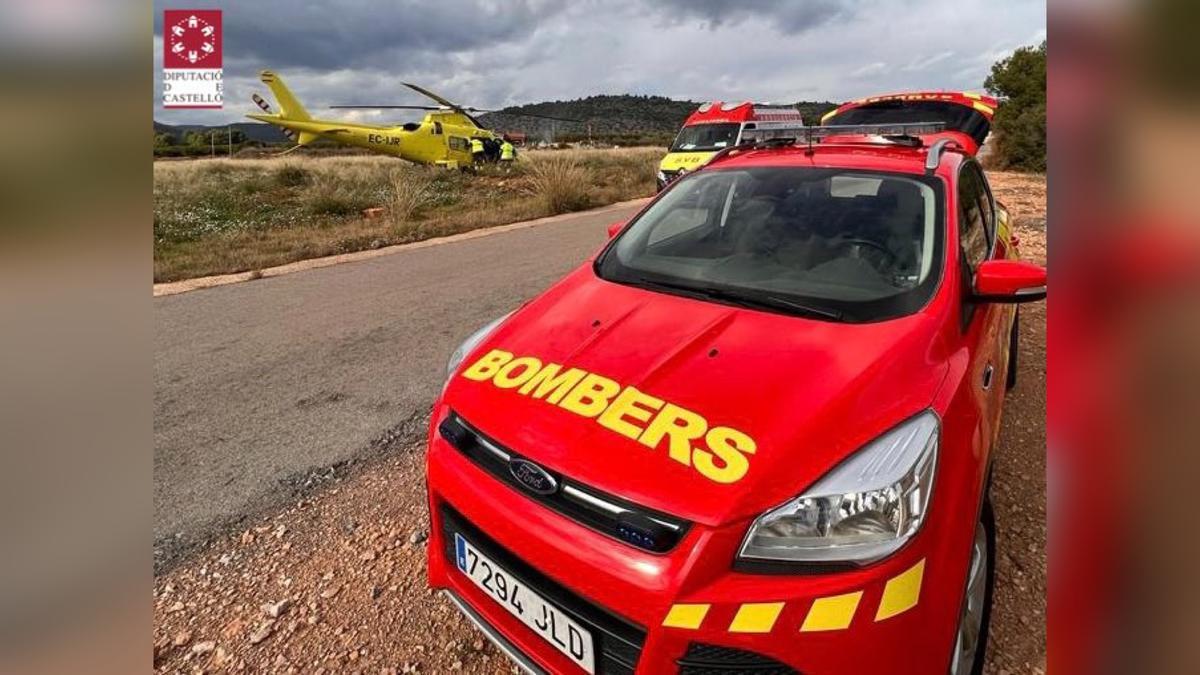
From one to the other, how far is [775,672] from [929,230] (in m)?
1.74

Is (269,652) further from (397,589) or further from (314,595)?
(397,589)

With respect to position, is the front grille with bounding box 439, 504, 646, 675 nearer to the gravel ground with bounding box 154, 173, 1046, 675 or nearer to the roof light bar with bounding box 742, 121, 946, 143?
the gravel ground with bounding box 154, 173, 1046, 675

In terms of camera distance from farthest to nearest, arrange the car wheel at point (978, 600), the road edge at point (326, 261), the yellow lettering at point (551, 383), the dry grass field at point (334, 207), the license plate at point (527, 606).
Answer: the dry grass field at point (334, 207) < the road edge at point (326, 261) < the yellow lettering at point (551, 383) < the car wheel at point (978, 600) < the license plate at point (527, 606)

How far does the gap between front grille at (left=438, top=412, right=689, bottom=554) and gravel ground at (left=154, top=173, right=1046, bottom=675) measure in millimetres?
714

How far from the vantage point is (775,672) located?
144 centimetres

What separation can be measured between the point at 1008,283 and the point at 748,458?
4.07ft

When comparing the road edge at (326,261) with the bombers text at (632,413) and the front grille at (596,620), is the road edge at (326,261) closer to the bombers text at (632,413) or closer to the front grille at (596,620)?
the bombers text at (632,413)

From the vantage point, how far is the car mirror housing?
212 centimetres

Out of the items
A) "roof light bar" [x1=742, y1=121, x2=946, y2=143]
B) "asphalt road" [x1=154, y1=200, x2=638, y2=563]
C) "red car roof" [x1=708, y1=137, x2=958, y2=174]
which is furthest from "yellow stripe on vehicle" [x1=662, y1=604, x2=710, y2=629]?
"roof light bar" [x1=742, y1=121, x2=946, y2=143]

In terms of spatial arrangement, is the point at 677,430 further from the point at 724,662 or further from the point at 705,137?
the point at 705,137

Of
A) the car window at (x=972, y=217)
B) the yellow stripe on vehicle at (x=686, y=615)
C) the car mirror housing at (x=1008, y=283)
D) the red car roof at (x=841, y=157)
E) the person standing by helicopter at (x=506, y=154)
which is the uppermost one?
the person standing by helicopter at (x=506, y=154)

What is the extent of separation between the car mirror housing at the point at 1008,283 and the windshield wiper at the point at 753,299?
53 cm

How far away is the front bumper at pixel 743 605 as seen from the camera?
1420 mm

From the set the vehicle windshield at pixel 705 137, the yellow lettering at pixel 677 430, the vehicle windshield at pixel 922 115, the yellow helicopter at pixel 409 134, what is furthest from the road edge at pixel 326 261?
the yellow helicopter at pixel 409 134
